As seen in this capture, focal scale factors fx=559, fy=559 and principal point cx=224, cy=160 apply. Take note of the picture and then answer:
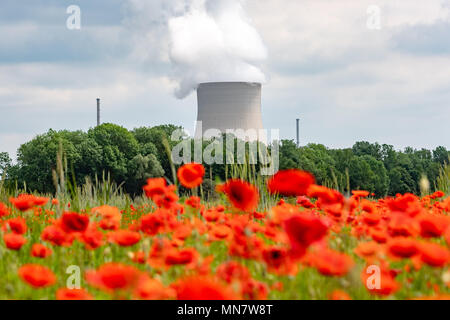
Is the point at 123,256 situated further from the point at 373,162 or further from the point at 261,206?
the point at 373,162

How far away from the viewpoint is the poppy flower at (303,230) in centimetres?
155

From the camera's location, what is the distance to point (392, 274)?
200 cm

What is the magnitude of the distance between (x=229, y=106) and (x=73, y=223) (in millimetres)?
32645

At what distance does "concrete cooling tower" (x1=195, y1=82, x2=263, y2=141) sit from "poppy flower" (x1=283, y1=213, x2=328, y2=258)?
3268 centimetres

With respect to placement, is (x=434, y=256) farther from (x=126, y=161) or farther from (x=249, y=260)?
(x=126, y=161)

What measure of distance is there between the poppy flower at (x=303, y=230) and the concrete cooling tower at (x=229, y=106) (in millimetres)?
32680

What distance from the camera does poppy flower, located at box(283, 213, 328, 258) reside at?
1548mm

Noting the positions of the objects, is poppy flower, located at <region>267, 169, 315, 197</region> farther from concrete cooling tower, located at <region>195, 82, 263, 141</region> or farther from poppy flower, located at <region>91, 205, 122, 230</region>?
concrete cooling tower, located at <region>195, 82, 263, 141</region>

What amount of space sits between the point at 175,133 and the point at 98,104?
9798mm

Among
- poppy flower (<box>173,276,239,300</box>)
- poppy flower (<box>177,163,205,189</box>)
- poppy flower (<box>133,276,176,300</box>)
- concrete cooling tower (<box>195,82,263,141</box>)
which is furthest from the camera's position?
concrete cooling tower (<box>195,82,263,141</box>)

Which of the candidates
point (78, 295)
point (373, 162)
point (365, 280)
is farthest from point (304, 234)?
point (373, 162)
